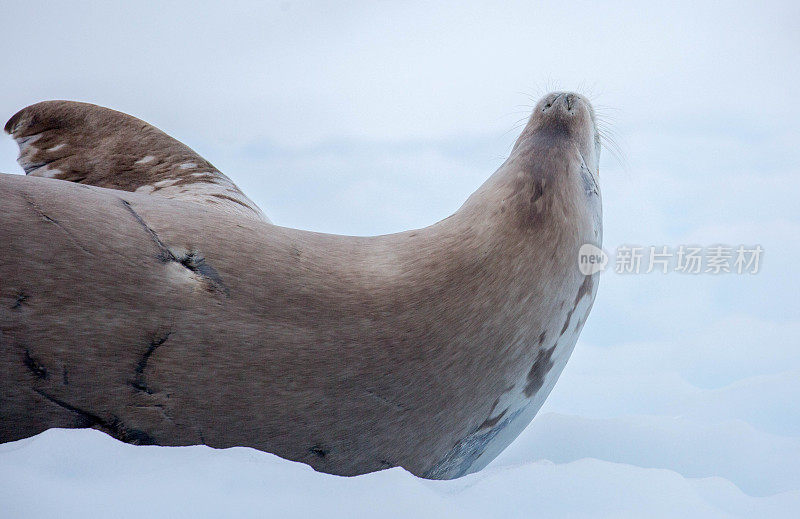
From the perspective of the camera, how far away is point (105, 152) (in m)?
2.31

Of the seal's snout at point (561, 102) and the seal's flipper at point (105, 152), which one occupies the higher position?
the seal's snout at point (561, 102)

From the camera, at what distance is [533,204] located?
1379 mm

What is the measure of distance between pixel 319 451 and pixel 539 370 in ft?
1.69

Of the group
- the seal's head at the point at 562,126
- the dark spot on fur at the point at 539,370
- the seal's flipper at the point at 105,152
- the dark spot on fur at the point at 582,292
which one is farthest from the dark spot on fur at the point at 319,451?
the seal's flipper at the point at 105,152

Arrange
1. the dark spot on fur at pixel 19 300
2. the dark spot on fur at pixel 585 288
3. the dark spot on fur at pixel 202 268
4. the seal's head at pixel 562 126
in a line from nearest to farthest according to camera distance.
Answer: the dark spot on fur at pixel 19 300 → the dark spot on fur at pixel 202 268 → the dark spot on fur at pixel 585 288 → the seal's head at pixel 562 126

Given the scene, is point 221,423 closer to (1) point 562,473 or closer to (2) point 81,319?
(2) point 81,319

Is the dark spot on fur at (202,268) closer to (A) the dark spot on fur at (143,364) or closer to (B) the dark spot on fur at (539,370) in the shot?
(A) the dark spot on fur at (143,364)

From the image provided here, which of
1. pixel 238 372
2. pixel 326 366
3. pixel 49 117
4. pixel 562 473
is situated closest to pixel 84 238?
pixel 238 372

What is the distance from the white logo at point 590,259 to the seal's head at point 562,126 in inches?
9.6

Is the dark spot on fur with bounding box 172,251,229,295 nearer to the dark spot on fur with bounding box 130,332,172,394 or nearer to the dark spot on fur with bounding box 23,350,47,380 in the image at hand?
the dark spot on fur with bounding box 130,332,172,394

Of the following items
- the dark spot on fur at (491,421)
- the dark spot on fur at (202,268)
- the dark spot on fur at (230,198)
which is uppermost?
the dark spot on fur at (230,198)

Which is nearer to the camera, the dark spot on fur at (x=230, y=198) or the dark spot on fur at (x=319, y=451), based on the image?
the dark spot on fur at (x=319, y=451)

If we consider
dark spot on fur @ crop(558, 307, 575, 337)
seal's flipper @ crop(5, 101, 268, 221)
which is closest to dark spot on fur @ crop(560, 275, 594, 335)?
dark spot on fur @ crop(558, 307, 575, 337)

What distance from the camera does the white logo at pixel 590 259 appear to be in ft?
4.74
